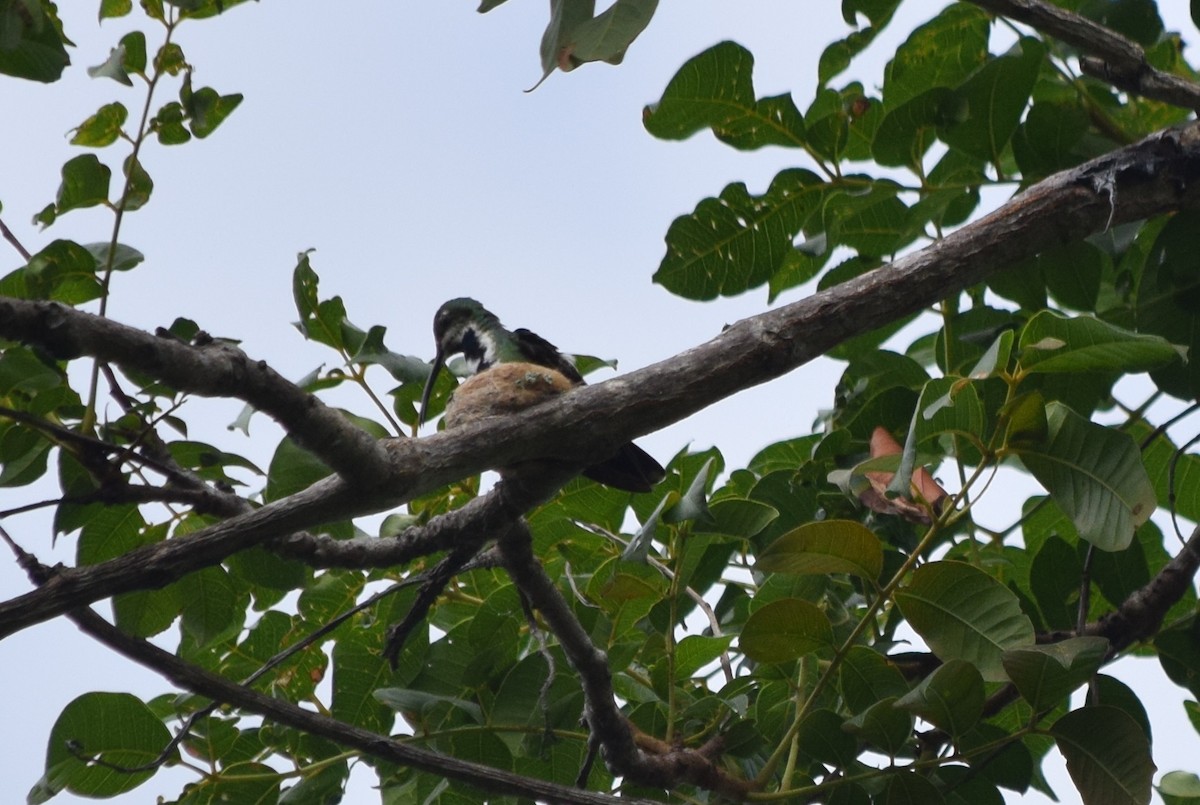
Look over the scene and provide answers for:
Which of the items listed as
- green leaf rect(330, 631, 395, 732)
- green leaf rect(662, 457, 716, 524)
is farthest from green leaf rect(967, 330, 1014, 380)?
green leaf rect(330, 631, 395, 732)

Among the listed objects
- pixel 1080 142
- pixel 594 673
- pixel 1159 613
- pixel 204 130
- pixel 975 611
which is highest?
pixel 204 130

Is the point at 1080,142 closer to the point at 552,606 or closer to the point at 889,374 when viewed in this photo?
the point at 889,374

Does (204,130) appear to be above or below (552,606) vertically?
above

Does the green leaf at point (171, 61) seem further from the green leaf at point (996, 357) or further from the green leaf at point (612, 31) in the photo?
the green leaf at point (996, 357)

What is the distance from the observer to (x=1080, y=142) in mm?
2777

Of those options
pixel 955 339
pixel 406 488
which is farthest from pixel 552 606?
pixel 955 339

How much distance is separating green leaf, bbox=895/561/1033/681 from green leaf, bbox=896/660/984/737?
4 cm

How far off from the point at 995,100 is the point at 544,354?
1375mm

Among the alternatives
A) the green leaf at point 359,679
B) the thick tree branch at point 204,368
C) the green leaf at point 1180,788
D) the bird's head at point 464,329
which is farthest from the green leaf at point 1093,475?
the bird's head at point 464,329

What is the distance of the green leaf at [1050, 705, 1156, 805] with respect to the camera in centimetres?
208

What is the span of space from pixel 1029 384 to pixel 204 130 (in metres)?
1.88

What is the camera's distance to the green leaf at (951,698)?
6.86ft

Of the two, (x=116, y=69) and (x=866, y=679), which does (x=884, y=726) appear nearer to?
(x=866, y=679)

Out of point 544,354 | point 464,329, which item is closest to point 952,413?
point 544,354
